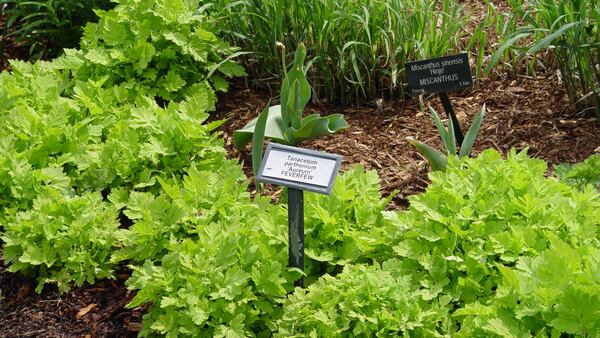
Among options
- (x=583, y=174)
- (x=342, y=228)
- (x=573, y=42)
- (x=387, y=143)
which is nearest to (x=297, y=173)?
(x=342, y=228)

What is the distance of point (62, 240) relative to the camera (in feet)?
9.84

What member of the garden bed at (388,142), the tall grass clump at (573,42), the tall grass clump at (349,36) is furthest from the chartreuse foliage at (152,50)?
the tall grass clump at (573,42)

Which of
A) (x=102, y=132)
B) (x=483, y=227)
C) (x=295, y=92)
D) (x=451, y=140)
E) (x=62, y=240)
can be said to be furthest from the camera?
(x=102, y=132)

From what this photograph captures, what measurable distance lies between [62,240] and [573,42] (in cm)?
195

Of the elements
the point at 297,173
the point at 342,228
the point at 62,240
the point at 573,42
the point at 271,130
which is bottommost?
the point at 62,240

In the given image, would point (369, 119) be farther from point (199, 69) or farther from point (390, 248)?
point (390, 248)

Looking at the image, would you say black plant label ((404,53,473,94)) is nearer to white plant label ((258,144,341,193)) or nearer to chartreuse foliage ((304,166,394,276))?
chartreuse foliage ((304,166,394,276))

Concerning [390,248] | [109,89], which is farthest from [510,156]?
[109,89]

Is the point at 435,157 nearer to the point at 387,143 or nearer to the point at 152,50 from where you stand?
the point at 387,143

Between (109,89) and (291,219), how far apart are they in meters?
1.54

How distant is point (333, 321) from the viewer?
7.59 ft

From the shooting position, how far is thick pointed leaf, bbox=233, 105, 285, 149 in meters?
3.31

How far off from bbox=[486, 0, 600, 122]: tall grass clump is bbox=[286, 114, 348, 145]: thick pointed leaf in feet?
1.86

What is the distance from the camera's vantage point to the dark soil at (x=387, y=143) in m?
2.94
